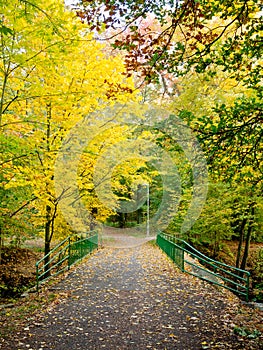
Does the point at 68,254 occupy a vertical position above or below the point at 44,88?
below

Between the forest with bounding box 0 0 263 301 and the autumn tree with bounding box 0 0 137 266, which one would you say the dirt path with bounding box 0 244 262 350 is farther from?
the autumn tree with bounding box 0 0 137 266

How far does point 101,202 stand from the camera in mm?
12594

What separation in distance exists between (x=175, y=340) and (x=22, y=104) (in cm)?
588

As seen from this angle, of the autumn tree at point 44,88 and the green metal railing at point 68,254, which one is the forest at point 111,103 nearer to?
the autumn tree at point 44,88

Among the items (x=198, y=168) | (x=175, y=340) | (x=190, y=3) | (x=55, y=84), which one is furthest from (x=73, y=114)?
(x=175, y=340)

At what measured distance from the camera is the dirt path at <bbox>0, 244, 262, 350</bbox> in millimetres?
4648

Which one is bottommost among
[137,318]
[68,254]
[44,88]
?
[137,318]

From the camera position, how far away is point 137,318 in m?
5.81

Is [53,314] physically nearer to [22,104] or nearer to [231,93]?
[22,104]

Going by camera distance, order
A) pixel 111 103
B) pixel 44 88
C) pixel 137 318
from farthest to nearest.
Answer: pixel 111 103 → pixel 44 88 → pixel 137 318

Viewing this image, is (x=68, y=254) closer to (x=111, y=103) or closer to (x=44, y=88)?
(x=111, y=103)

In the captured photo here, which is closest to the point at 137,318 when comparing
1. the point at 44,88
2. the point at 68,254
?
the point at 44,88

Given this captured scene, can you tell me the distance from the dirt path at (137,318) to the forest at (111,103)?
234cm

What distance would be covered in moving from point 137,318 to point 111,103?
4.98 m
